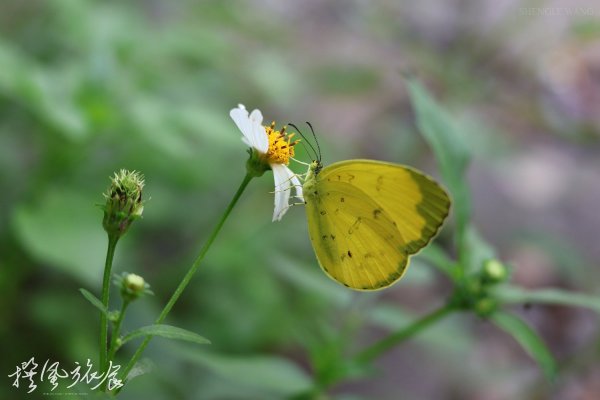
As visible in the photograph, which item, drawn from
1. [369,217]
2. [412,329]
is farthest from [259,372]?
[369,217]

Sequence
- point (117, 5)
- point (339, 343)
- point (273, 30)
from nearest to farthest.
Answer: point (339, 343) → point (117, 5) → point (273, 30)

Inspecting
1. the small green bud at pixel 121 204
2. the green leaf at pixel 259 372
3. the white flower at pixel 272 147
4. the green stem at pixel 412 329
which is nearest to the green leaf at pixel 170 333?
the small green bud at pixel 121 204

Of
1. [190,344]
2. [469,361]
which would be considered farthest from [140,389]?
[469,361]

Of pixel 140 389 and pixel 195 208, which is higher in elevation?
pixel 195 208

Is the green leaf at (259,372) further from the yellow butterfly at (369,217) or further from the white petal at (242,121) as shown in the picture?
the white petal at (242,121)

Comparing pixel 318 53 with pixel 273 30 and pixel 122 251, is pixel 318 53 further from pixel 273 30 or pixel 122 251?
pixel 122 251

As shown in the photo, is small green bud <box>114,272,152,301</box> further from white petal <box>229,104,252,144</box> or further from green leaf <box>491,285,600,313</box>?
green leaf <box>491,285,600,313</box>

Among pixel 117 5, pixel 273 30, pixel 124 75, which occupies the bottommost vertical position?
pixel 124 75

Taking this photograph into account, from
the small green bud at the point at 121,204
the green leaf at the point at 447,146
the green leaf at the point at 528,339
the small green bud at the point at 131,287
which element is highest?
the green leaf at the point at 447,146

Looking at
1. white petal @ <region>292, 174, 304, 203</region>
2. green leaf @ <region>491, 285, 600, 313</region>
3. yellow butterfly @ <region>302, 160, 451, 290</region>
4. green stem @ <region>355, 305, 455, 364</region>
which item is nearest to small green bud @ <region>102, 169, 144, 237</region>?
white petal @ <region>292, 174, 304, 203</region>
